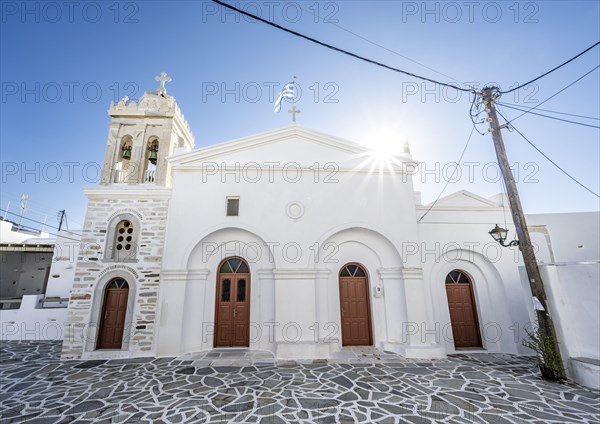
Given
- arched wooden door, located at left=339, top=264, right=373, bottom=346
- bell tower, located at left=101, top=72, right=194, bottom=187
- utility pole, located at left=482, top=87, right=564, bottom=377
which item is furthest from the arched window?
utility pole, located at left=482, top=87, right=564, bottom=377

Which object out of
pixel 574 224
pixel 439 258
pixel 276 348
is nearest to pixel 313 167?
pixel 439 258

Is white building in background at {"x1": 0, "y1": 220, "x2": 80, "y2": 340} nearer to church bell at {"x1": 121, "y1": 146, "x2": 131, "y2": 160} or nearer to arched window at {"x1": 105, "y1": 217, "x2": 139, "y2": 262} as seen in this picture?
arched window at {"x1": 105, "y1": 217, "x2": 139, "y2": 262}

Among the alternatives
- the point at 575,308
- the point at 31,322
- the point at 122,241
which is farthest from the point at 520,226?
the point at 31,322

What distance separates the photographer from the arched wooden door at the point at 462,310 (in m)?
8.24

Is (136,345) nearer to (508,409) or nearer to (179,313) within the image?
(179,313)

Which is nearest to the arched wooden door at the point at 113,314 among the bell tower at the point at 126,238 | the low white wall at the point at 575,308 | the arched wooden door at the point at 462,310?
the bell tower at the point at 126,238

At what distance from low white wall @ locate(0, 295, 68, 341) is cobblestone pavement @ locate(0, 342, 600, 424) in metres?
3.43

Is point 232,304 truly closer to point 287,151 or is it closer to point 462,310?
point 287,151

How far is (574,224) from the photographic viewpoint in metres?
11.8

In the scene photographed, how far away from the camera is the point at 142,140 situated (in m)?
9.34

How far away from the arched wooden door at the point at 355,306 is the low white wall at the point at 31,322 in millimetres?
10305

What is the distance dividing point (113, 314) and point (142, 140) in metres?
5.61

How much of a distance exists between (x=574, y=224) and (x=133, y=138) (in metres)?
18.1

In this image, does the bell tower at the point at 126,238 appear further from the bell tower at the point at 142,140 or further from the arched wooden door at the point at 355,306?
the arched wooden door at the point at 355,306
